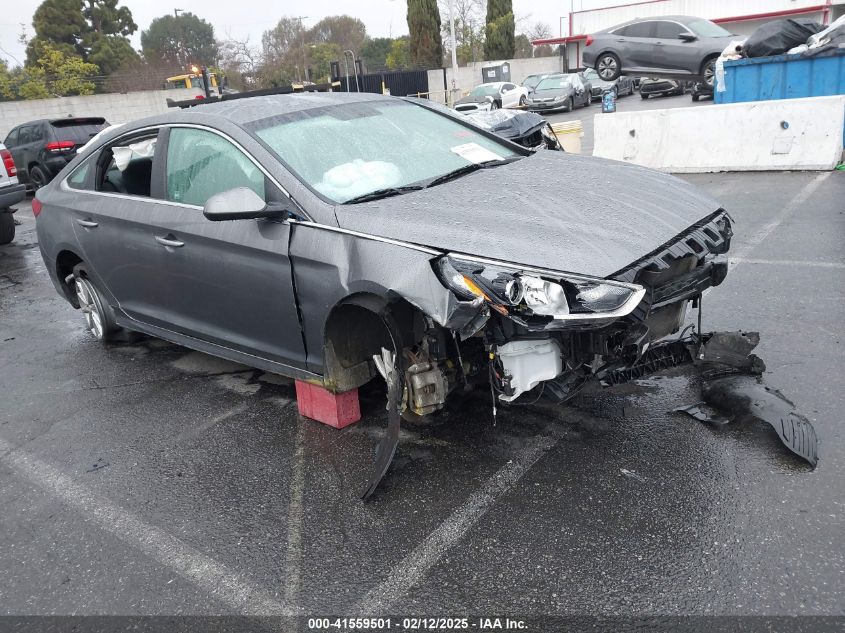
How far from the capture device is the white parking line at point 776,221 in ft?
20.8

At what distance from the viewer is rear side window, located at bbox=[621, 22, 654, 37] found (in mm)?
16984

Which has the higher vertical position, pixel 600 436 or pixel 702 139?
pixel 702 139

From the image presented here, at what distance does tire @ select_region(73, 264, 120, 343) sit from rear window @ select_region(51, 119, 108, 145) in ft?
41.0

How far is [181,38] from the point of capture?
8175cm

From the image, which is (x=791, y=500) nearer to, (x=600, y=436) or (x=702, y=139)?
(x=600, y=436)

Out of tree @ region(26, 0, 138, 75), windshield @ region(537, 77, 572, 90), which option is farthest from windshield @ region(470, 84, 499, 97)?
tree @ region(26, 0, 138, 75)

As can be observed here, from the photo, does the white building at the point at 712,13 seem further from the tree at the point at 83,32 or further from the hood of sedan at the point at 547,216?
the hood of sedan at the point at 547,216

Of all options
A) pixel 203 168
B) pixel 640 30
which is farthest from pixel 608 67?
pixel 203 168

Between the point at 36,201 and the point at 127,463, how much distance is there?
2.79 metres

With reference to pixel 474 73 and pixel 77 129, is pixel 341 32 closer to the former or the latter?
pixel 474 73

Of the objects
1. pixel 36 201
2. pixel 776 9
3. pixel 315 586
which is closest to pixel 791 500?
pixel 315 586

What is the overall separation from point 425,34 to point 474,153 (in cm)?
4180

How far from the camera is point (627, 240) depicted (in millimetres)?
2998

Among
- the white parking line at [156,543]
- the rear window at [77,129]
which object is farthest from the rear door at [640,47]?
the white parking line at [156,543]
